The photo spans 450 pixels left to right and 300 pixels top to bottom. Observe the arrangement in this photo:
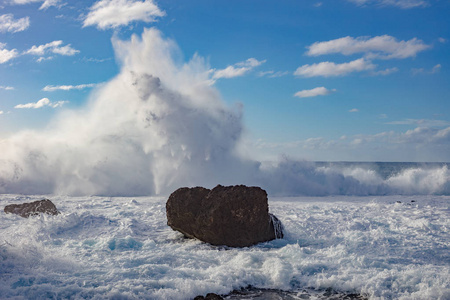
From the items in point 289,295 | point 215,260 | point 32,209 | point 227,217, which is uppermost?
point 32,209

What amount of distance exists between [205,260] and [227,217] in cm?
151

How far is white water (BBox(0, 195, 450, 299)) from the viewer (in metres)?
5.17

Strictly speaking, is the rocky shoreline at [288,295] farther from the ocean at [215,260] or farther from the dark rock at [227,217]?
the dark rock at [227,217]

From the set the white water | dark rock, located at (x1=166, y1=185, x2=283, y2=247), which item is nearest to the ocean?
the white water

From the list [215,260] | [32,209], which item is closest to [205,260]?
[215,260]

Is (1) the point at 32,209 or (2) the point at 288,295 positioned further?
(1) the point at 32,209

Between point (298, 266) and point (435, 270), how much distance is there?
218cm

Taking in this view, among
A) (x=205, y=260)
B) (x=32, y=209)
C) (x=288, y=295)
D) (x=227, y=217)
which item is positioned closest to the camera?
(x=288, y=295)

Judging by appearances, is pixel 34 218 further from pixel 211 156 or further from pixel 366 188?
pixel 366 188

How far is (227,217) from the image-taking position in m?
8.04

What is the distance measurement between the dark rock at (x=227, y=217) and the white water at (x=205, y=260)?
264 mm

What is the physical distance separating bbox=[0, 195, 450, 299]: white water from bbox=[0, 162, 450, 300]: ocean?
0.02m

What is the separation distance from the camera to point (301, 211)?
12133 millimetres

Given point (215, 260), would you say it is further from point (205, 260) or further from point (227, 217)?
point (227, 217)
